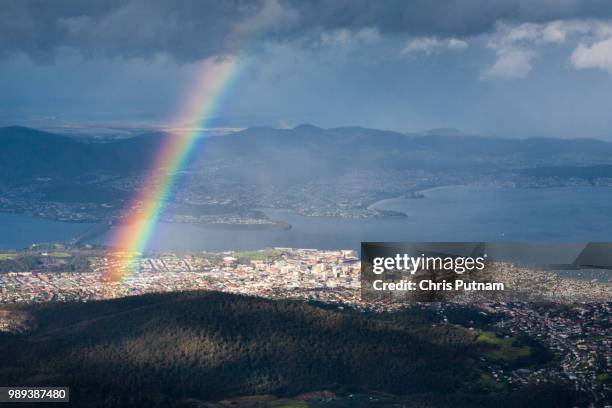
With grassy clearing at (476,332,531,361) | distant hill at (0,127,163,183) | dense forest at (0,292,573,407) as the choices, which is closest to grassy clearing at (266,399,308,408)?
dense forest at (0,292,573,407)

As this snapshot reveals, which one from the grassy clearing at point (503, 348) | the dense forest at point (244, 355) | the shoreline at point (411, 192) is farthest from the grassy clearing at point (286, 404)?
the shoreline at point (411, 192)

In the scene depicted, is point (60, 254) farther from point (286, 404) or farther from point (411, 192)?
point (411, 192)

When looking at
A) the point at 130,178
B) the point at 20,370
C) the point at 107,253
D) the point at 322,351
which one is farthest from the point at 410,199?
the point at 20,370

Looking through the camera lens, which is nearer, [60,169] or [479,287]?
[479,287]

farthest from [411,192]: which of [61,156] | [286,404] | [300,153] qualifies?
[286,404]

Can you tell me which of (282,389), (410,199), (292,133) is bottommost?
(282,389)

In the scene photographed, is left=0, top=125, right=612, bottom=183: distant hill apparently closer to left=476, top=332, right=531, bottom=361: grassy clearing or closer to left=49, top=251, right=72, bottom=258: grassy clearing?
left=49, top=251, right=72, bottom=258: grassy clearing

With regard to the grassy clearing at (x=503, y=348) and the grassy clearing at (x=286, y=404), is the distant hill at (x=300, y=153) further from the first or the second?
the grassy clearing at (x=286, y=404)

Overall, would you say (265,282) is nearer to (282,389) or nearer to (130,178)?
(282,389)
